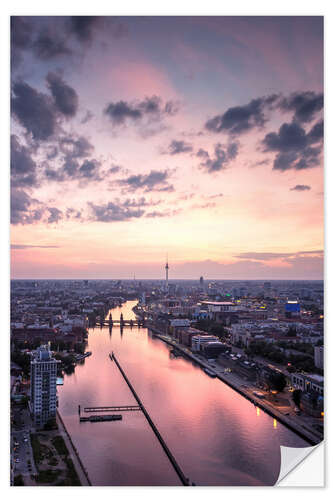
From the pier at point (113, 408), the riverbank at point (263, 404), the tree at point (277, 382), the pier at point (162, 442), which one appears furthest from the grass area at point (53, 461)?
the tree at point (277, 382)

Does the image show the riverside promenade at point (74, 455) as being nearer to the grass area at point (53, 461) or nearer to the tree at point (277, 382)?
the grass area at point (53, 461)

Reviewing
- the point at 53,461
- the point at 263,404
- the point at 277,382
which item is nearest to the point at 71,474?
the point at 53,461

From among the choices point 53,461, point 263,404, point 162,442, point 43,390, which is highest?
point 43,390

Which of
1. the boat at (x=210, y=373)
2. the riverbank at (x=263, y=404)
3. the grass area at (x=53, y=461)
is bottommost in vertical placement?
the boat at (x=210, y=373)

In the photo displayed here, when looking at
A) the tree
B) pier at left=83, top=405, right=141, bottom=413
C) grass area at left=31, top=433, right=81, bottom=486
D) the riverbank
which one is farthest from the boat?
grass area at left=31, top=433, right=81, bottom=486

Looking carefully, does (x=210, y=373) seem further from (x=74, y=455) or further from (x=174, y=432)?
(x=74, y=455)
